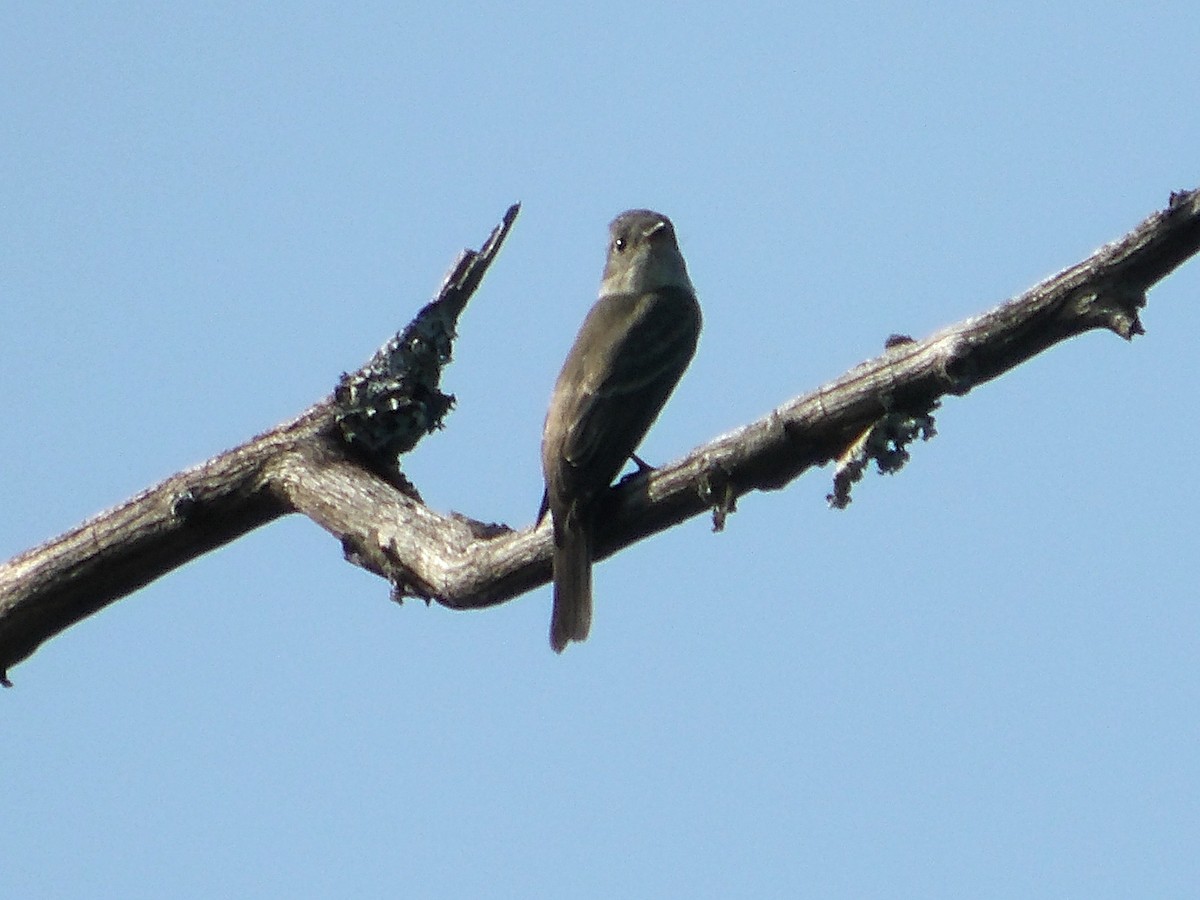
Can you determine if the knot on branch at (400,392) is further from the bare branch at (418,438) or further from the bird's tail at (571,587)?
the bird's tail at (571,587)

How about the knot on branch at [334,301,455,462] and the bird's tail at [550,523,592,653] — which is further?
the knot on branch at [334,301,455,462]

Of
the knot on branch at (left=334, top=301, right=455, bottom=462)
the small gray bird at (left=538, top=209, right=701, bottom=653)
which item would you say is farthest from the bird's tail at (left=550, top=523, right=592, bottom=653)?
the knot on branch at (left=334, top=301, right=455, bottom=462)

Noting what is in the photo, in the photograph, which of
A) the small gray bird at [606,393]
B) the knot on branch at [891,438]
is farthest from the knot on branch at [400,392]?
the knot on branch at [891,438]

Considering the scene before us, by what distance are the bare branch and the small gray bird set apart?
145 mm

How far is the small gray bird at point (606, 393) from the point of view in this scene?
5836 millimetres

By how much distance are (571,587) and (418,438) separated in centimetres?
92

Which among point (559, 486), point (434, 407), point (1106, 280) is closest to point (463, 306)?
point (434, 407)

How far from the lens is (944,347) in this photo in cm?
473

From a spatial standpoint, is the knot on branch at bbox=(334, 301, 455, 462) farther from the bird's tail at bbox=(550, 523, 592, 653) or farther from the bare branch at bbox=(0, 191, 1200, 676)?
the bird's tail at bbox=(550, 523, 592, 653)

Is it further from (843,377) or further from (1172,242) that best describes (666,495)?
(1172,242)

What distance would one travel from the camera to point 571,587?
19.0 ft

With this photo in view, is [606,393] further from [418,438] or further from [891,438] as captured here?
[891,438]

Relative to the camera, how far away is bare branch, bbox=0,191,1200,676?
4.56 m

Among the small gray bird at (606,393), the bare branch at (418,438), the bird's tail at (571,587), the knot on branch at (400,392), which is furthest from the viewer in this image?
the knot on branch at (400,392)
